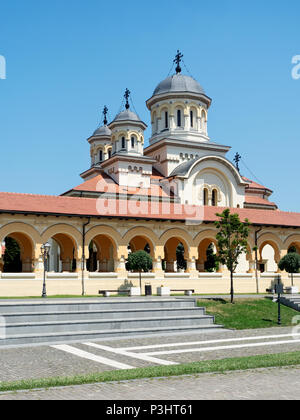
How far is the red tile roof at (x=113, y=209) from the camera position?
28.5 metres

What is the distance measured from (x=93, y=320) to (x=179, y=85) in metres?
36.1

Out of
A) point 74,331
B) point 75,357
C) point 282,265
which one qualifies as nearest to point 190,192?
Result: point 282,265

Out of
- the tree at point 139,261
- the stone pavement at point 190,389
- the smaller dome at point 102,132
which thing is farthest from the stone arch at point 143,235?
the smaller dome at point 102,132

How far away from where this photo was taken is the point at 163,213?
3294cm

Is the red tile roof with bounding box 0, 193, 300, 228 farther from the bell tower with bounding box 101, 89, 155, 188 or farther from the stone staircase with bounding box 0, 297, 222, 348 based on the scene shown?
the bell tower with bounding box 101, 89, 155, 188

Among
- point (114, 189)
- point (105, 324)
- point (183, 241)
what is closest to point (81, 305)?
point (105, 324)

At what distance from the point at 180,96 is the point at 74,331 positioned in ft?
117

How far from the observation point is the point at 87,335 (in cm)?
1777

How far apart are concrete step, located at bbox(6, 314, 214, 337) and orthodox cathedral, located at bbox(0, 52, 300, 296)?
9.63 meters

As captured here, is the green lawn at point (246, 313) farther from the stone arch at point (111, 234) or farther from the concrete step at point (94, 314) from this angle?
the stone arch at point (111, 234)

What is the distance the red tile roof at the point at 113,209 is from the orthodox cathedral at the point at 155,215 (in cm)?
7

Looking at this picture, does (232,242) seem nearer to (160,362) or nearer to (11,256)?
(160,362)

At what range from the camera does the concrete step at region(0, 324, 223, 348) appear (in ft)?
54.0
